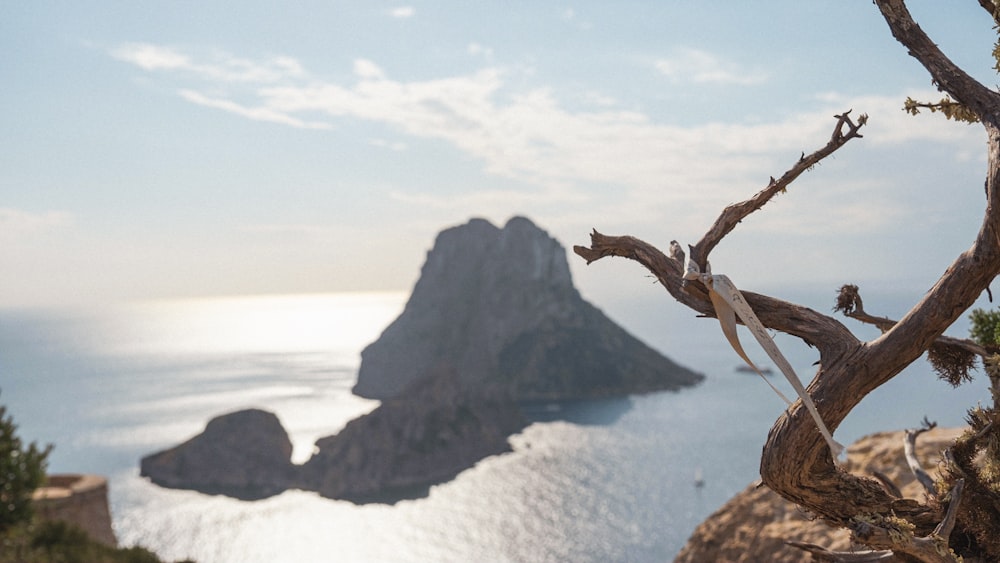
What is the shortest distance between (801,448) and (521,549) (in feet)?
308

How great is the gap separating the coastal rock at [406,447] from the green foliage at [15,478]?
337ft

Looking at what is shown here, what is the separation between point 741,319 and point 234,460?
12996cm

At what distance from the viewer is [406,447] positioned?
131375 millimetres

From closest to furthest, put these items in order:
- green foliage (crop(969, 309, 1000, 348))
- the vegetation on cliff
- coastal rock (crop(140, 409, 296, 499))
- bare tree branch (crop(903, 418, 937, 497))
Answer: bare tree branch (crop(903, 418, 937, 497))
green foliage (crop(969, 309, 1000, 348))
the vegetation on cliff
coastal rock (crop(140, 409, 296, 499))

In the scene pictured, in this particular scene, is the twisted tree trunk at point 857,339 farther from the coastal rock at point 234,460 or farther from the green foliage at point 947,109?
the coastal rock at point 234,460

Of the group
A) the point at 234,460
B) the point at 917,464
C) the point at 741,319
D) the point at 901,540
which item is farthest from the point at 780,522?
the point at 234,460

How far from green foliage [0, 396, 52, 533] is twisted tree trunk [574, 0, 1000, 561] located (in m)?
17.2

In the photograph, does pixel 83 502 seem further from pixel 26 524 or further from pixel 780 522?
pixel 780 522

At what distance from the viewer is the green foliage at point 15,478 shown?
18062mm

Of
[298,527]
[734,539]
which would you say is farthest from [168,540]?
[734,539]

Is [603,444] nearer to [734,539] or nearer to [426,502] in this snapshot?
[426,502]

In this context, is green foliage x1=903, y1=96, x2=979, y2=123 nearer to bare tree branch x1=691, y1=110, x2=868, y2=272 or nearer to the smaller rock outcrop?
bare tree branch x1=691, y1=110, x2=868, y2=272

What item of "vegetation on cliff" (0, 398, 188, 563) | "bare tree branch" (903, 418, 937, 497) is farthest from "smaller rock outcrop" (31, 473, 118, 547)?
"bare tree branch" (903, 418, 937, 497)

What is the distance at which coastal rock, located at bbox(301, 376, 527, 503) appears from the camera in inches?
4817
